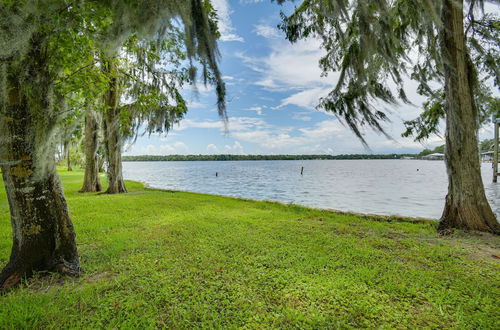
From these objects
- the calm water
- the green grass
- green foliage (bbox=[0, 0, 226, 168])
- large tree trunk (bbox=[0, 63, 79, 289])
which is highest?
green foliage (bbox=[0, 0, 226, 168])

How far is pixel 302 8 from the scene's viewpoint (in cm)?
594

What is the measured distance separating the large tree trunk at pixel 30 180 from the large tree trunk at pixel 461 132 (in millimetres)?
7028

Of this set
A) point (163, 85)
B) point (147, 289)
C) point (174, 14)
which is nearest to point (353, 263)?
point (147, 289)

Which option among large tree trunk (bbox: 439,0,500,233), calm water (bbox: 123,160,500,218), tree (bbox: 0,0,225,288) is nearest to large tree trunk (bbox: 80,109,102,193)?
calm water (bbox: 123,160,500,218)

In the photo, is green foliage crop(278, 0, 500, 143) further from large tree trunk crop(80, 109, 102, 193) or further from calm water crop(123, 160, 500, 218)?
large tree trunk crop(80, 109, 102, 193)

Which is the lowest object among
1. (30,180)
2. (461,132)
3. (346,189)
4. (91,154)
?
(346,189)

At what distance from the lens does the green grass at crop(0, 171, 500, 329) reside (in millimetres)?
2141

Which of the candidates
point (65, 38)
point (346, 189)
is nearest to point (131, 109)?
point (65, 38)

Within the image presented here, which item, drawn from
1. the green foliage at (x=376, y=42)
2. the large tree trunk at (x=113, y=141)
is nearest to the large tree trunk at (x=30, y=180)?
the green foliage at (x=376, y=42)

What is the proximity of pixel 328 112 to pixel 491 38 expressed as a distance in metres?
4.33

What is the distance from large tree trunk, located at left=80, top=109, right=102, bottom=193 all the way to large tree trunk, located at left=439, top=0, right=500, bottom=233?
40.2 feet

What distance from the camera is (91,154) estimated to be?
1077 cm

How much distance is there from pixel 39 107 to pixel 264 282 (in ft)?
10.9

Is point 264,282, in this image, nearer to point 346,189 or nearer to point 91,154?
point 91,154
